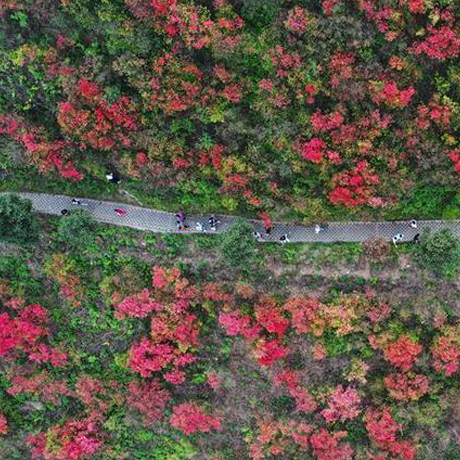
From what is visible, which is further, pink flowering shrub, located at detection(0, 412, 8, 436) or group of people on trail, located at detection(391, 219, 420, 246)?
pink flowering shrub, located at detection(0, 412, 8, 436)

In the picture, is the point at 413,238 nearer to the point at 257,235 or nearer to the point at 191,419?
the point at 257,235

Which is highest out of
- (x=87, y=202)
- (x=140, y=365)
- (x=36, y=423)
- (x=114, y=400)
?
(x=87, y=202)

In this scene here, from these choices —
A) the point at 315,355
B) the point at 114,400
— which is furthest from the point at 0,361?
the point at 315,355

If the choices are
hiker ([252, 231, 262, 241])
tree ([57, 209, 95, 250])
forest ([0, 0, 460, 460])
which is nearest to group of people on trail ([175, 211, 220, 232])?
forest ([0, 0, 460, 460])

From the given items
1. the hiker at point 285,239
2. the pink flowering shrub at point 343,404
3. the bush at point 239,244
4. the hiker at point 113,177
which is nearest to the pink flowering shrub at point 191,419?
the pink flowering shrub at point 343,404

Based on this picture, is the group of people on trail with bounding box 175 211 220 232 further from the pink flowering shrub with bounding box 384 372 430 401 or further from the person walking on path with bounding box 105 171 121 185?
the pink flowering shrub with bounding box 384 372 430 401

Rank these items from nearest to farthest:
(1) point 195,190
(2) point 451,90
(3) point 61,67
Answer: (2) point 451,90
(3) point 61,67
(1) point 195,190

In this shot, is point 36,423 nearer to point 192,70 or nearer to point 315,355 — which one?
point 315,355

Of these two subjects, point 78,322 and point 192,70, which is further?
point 78,322
